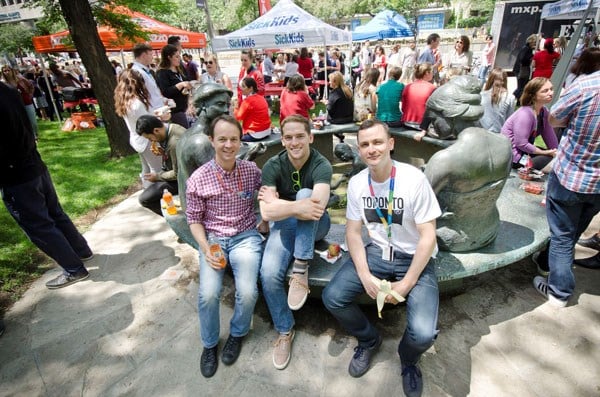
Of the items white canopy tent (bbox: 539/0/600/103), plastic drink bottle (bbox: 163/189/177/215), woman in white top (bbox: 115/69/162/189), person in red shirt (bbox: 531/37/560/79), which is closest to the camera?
plastic drink bottle (bbox: 163/189/177/215)

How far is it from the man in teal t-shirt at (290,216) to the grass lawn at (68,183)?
2739 mm

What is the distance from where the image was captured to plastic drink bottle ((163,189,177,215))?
3328 millimetres

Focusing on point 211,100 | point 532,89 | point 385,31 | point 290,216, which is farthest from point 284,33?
point 385,31

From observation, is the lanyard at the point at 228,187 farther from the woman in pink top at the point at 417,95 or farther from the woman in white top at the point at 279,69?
the woman in white top at the point at 279,69

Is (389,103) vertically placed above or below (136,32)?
below

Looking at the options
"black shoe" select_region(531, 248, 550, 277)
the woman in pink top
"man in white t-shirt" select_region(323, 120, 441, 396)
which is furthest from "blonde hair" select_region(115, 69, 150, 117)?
"black shoe" select_region(531, 248, 550, 277)

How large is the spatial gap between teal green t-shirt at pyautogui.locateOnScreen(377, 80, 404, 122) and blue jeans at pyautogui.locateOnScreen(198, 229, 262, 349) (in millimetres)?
4060

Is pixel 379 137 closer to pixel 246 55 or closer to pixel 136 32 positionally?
pixel 246 55

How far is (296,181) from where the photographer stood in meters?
2.53

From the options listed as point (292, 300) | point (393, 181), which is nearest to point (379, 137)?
point (393, 181)

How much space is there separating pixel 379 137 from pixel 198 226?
1.45 meters

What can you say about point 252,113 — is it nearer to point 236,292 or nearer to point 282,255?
point 282,255

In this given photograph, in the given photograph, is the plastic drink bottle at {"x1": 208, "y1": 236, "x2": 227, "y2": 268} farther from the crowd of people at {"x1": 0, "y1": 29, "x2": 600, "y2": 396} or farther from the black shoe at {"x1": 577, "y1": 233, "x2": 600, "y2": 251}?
the black shoe at {"x1": 577, "y1": 233, "x2": 600, "y2": 251}

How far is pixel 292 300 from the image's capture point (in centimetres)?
231
